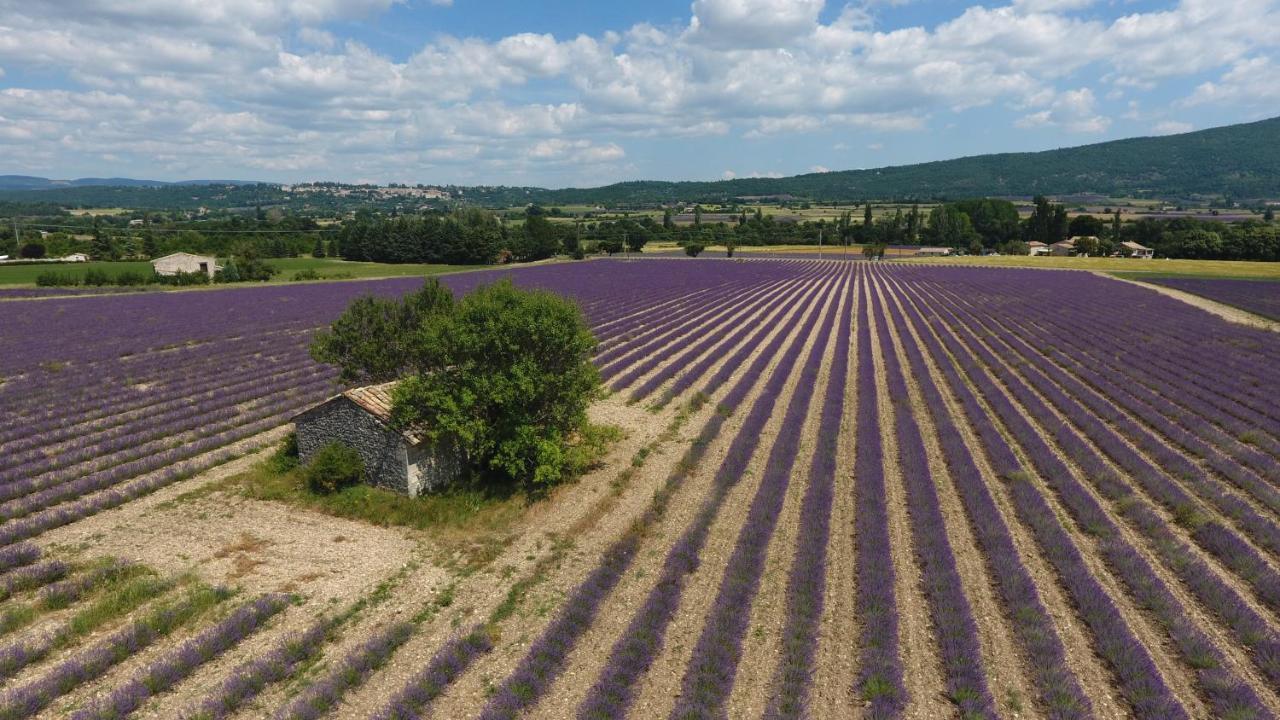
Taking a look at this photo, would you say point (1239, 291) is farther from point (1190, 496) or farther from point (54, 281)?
point (54, 281)

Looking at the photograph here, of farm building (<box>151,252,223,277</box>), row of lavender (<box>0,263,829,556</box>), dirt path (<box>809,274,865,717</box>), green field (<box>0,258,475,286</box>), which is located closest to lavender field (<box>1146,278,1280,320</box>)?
row of lavender (<box>0,263,829,556</box>)

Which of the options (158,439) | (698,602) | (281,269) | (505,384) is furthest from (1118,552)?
(281,269)

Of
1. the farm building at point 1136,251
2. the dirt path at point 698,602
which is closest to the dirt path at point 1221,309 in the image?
the dirt path at point 698,602

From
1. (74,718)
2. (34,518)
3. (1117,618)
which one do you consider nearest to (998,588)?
(1117,618)

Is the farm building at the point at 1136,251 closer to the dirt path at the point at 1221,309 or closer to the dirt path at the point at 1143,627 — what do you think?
the dirt path at the point at 1221,309

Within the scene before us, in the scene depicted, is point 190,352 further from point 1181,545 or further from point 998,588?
point 1181,545

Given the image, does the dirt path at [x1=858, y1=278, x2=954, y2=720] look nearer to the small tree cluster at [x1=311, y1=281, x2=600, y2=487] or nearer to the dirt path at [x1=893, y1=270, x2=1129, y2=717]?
the dirt path at [x1=893, y1=270, x2=1129, y2=717]
